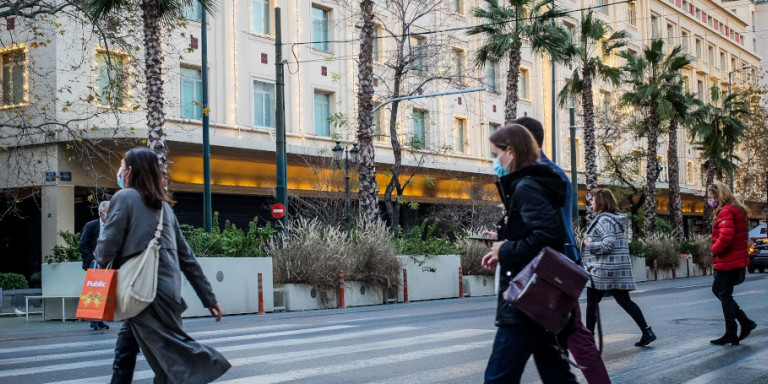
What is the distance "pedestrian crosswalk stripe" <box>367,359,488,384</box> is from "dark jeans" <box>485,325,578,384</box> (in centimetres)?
292

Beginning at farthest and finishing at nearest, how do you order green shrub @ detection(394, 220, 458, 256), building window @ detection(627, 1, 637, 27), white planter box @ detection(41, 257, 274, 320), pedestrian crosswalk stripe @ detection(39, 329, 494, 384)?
building window @ detection(627, 1, 637, 27)
green shrub @ detection(394, 220, 458, 256)
white planter box @ detection(41, 257, 274, 320)
pedestrian crosswalk stripe @ detection(39, 329, 494, 384)

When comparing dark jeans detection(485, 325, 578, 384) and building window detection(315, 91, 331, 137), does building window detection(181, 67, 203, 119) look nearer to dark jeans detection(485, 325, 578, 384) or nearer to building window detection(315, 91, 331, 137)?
building window detection(315, 91, 331, 137)

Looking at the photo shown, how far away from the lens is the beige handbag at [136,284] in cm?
494

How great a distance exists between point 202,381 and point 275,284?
45.3 feet

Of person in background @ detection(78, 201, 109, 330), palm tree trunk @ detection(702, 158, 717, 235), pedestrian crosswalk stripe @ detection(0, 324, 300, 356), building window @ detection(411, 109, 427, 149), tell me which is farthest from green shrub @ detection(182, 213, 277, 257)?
palm tree trunk @ detection(702, 158, 717, 235)

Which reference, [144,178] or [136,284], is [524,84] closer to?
[144,178]

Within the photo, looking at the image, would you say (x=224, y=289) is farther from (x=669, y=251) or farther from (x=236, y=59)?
(x=669, y=251)

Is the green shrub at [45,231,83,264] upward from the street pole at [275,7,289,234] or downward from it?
downward

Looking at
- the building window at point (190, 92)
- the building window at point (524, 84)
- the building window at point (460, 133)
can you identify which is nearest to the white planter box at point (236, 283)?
the building window at point (190, 92)

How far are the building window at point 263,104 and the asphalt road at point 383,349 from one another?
54.9 ft

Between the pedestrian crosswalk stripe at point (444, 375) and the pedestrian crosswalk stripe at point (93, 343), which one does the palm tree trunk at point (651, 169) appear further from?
the pedestrian crosswalk stripe at point (444, 375)

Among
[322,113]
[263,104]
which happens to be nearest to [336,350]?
[263,104]

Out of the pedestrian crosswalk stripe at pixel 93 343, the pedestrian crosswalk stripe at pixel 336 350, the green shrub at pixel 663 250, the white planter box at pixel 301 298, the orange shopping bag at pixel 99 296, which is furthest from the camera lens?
the green shrub at pixel 663 250

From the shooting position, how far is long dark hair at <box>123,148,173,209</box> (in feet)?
17.1
